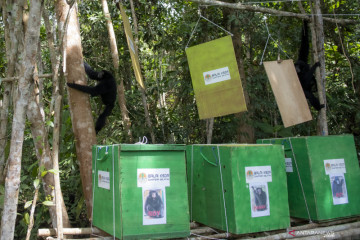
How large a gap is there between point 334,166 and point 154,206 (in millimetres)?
1961

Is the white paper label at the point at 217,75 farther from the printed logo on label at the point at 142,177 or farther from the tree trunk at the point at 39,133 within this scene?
the tree trunk at the point at 39,133

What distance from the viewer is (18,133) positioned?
244 cm

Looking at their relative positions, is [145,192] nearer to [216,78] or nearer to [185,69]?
[216,78]

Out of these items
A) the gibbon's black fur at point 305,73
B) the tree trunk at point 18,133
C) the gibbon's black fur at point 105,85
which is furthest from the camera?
the gibbon's black fur at point 105,85

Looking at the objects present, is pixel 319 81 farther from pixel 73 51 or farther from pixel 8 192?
pixel 8 192

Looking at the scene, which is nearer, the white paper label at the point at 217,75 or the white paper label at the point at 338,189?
the white paper label at the point at 338,189

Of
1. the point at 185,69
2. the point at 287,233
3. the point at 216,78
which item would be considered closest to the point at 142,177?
the point at 287,233

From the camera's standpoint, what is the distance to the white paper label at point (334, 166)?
339 cm

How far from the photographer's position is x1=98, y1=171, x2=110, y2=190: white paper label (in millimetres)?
2768

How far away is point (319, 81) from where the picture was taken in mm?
4336

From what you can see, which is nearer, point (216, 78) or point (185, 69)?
point (216, 78)

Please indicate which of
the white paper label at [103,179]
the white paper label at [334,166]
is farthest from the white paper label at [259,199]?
the white paper label at [103,179]

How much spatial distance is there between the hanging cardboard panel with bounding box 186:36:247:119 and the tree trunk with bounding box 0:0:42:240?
1.84 metres

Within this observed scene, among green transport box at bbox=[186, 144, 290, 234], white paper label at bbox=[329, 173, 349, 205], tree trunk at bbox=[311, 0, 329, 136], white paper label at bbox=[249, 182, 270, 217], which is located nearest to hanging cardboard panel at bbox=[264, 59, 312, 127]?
tree trunk at bbox=[311, 0, 329, 136]
